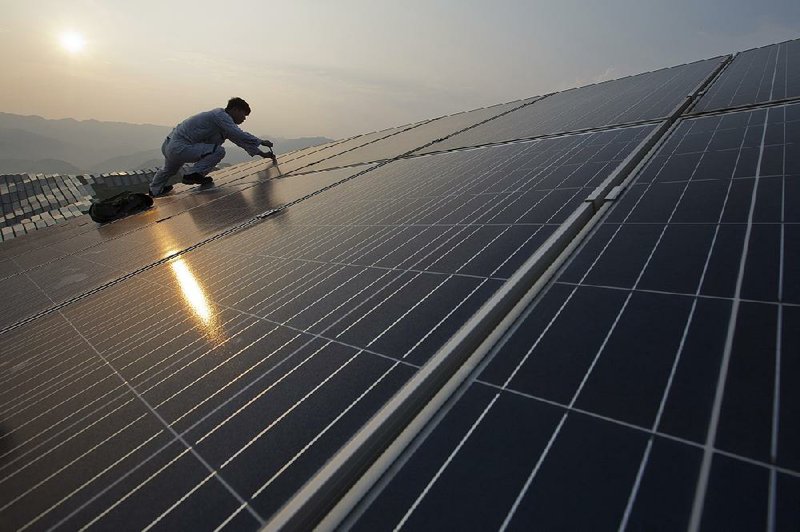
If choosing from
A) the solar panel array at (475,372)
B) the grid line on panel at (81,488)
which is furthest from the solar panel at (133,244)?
the grid line on panel at (81,488)

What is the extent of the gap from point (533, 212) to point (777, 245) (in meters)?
1.59

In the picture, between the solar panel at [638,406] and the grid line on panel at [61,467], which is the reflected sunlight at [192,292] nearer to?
the grid line on panel at [61,467]

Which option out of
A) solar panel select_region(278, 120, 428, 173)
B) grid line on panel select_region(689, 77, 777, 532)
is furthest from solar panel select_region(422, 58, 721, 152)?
grid line on panel select_region(689, 77, 777, 532)

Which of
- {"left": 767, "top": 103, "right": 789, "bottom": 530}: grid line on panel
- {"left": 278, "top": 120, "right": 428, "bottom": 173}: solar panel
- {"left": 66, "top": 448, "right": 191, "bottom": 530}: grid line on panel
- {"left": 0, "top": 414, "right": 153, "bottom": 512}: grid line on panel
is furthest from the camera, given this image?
{"left": 278, "top": 120, "right": 428, "bottom": 173}: solar panel

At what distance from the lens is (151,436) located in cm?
185

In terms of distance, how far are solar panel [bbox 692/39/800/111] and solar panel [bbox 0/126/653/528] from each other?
6.46 ft

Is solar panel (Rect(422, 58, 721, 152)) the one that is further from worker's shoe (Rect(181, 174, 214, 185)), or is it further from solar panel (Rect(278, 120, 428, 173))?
worker's shoe (Rect(181, 174, 214, 185))

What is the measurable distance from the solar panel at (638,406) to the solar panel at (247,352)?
1.32ft

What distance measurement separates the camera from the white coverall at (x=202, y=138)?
10.8 metres

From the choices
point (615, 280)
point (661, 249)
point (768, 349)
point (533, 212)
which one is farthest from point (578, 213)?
point (768, 349)

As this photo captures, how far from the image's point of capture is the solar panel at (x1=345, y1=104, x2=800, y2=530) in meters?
1.09

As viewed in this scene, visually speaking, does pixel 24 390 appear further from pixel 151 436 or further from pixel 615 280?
pixel 615 280

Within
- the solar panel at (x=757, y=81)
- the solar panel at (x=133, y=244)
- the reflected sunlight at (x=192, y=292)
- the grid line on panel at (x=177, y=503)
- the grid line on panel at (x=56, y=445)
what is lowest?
the grid line on panel at (x=177, y=503)

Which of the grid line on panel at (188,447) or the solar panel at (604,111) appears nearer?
the grid line on panel at (188,447)
